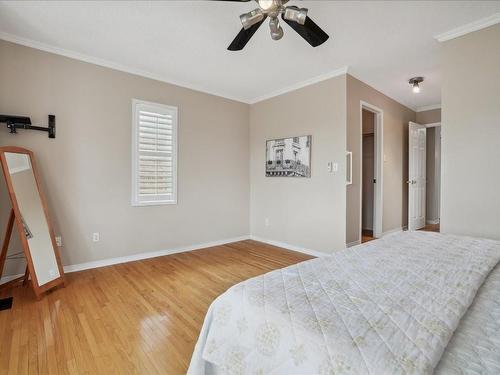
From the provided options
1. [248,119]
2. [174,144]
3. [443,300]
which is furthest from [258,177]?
[443,300]

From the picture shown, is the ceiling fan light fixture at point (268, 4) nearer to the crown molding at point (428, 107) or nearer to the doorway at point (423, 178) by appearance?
the doorway at point (423, 178)

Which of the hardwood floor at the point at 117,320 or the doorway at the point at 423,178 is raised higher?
the doorway at the point at 423,178

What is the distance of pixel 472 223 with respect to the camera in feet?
7.98

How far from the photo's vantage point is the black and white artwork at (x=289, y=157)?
12.6ft

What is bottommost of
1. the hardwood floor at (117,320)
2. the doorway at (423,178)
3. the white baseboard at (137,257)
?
the hardwood floor at (117,320)

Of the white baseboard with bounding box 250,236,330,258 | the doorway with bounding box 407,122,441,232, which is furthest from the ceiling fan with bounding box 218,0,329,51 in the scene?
the doorway with bounding box 407,122,441,232

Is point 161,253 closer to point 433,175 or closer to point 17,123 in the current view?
point 17,123

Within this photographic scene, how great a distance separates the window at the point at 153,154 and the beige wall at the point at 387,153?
2.52 meters

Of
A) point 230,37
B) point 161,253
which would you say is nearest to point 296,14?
point 230,37

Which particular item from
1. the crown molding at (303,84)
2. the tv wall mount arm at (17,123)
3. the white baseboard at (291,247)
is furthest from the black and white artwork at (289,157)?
the tv wall mount arm at (17,123)

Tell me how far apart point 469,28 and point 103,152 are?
4145 millimetres

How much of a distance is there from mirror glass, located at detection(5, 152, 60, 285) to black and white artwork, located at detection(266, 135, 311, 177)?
3.11 meters

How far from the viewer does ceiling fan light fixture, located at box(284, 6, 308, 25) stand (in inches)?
68.6

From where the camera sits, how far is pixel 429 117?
515 centimetres
